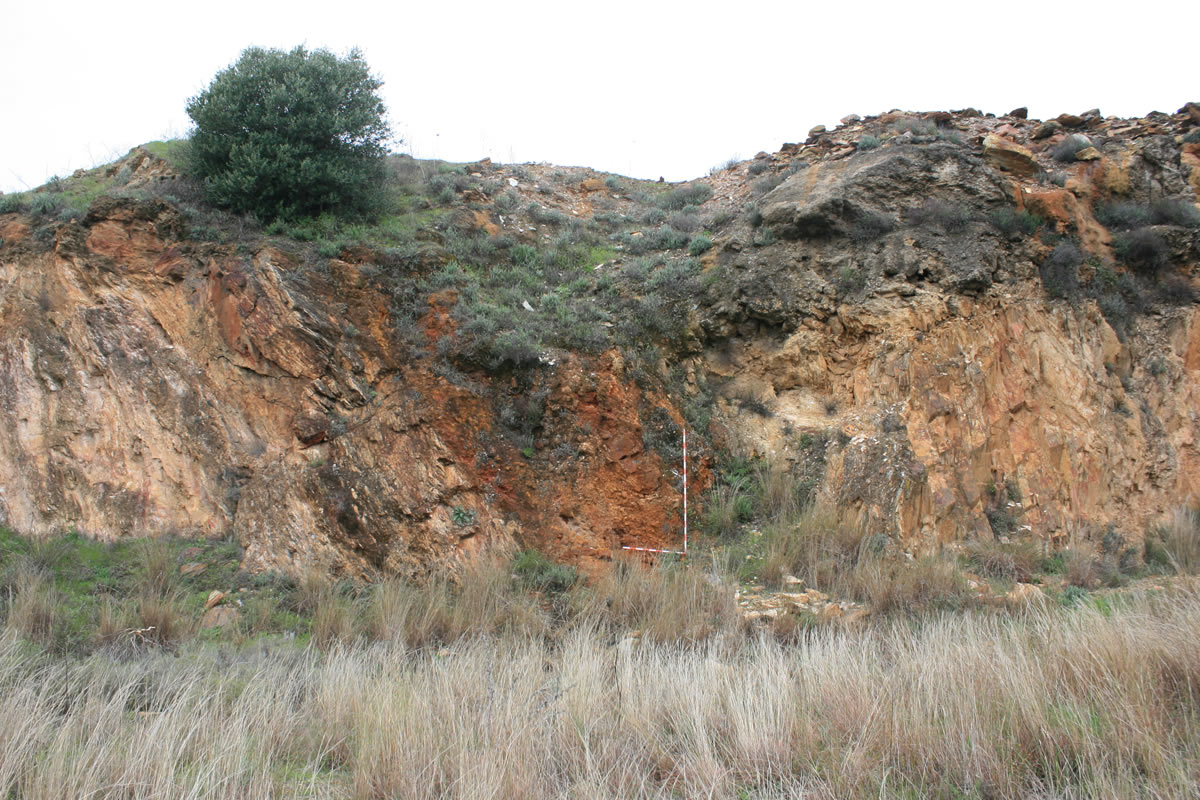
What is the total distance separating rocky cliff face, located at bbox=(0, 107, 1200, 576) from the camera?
8609 millimetres

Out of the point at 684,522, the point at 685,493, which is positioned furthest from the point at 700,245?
the point at 684,522

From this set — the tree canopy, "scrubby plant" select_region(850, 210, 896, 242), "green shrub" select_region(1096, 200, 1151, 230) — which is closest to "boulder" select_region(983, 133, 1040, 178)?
"green shrub" select_region(1096, 200, 1151, 230)

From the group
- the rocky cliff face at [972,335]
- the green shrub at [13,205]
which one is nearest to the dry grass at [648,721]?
the rocky cliff face at [972,335]

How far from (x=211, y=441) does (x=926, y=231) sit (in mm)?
9560

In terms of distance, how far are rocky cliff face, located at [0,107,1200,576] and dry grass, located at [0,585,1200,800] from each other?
9.00 feet

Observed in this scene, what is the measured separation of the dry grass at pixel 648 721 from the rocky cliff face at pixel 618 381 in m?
2.74

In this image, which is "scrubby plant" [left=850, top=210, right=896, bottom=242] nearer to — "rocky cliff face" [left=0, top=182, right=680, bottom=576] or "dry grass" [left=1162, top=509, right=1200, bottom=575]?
"rocky cliff face" [left=0, top=182, right=680, bottom=576]

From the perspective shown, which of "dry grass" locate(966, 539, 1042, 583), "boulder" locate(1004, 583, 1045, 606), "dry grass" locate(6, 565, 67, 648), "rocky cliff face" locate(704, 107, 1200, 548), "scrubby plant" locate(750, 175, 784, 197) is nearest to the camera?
"dry grass" locate(6, 565, 67, 648)

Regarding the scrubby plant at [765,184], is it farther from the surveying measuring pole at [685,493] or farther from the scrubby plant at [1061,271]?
the surveying measuring pole at [685,493]

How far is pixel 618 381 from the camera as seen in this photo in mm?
9516

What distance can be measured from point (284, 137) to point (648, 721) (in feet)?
31.9

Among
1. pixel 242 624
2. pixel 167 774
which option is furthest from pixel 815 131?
pixel 167 774

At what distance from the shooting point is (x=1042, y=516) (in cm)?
944

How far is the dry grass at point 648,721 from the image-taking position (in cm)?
388
